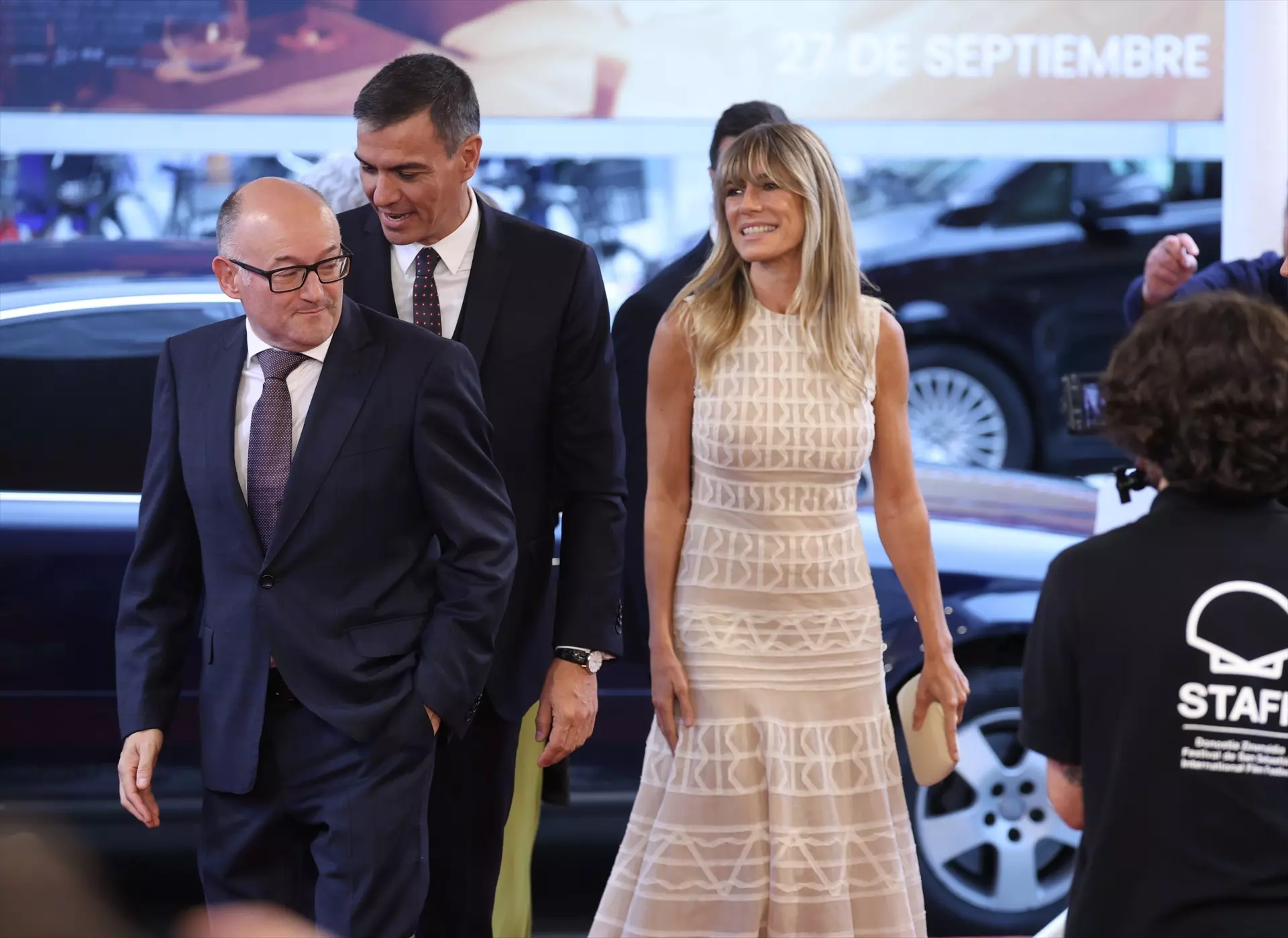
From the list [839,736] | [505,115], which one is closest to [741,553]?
[839,736]

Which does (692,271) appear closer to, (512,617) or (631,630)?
(631,630)

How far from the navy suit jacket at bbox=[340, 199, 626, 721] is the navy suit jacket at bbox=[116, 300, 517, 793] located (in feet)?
0.91

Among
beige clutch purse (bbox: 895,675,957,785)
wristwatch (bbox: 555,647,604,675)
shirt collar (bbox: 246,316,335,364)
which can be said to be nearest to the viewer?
shirt collar (bbox: 246,316,335,364)

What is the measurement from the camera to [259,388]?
2.71 m

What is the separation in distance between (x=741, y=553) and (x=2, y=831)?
2067 millimetres

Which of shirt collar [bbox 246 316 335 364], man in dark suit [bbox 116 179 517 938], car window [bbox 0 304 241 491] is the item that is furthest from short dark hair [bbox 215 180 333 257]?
car window [bbox 0 304 241 491]

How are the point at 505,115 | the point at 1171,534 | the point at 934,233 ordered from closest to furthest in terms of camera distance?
1. the point at 1171,534
2. the point at 505,115
3. the point at 934,233

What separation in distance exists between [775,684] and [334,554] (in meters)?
0.95

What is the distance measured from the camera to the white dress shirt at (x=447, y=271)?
305 cm

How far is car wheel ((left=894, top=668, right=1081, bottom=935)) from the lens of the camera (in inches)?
171

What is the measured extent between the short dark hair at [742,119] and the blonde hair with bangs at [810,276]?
2.60ft

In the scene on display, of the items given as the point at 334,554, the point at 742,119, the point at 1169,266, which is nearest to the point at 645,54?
the point at 742,119

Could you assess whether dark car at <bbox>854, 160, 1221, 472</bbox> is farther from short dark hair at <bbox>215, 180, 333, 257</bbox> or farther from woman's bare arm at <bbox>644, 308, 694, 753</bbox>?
short dark hair at <bbox>215, 180, 333, 257</bbox>

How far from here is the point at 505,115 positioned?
5.20 m
